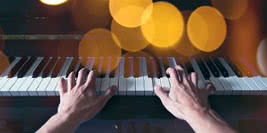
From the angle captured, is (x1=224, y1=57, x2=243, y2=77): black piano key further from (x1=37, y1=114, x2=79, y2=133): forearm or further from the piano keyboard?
(x1=37, y1=114, x2=79, y2=133): forearm

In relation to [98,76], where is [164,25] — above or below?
above

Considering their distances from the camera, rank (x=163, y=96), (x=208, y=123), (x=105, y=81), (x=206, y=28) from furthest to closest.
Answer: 1. (x=206, y=28)
2. (x=105, y=81)
3. (x=163, y=96)
4. (x=208, y=123)

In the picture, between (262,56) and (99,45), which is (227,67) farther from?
(99,45)

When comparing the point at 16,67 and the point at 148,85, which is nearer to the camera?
the point at 148,85

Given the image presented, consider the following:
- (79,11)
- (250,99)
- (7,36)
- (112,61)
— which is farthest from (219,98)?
(7,36)

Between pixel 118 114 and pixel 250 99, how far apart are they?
0.78 metres

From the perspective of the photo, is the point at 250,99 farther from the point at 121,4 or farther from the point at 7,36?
the point at 7,36

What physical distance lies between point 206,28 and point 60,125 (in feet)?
3.46

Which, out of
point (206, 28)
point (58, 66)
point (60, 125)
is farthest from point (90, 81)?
point (206, 28)

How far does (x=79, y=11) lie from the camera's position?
123cm

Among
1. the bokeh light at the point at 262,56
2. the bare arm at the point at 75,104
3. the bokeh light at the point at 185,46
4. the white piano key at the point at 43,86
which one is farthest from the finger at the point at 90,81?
the bokeh light at the point at 262,56

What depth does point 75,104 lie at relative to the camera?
0.97m

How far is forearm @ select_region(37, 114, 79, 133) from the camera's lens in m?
0.90

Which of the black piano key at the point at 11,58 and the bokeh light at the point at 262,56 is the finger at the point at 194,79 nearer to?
the bokeh light at the point at 262,56
